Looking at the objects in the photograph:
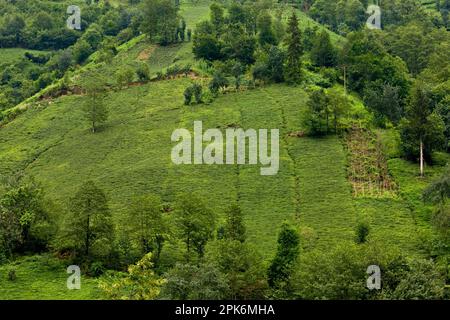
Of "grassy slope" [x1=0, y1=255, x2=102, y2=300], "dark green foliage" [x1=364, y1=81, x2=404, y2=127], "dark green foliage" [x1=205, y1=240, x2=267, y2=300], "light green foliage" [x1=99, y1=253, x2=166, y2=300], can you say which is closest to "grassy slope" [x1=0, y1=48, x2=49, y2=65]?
"dark green foliage" [x1=364, y1=81, x2=404, y2=127]

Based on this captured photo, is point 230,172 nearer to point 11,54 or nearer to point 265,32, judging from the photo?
point 265,32

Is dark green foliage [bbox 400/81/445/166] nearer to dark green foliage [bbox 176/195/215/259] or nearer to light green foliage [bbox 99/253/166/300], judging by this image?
dark green foliage [bbox 176/195/215/259]

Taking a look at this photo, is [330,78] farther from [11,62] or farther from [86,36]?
[11,62]

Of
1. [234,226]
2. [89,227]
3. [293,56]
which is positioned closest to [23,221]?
[89,227]

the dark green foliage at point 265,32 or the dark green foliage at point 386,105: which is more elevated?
the dark green foliage at point 265,32

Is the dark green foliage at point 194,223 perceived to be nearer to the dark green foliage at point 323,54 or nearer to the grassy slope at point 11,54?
the dark green foliage at point 323,54

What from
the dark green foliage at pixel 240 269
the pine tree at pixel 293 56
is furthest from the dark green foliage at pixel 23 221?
the pine tree at pixel 293 56

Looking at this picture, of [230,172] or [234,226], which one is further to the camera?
[230,172]
